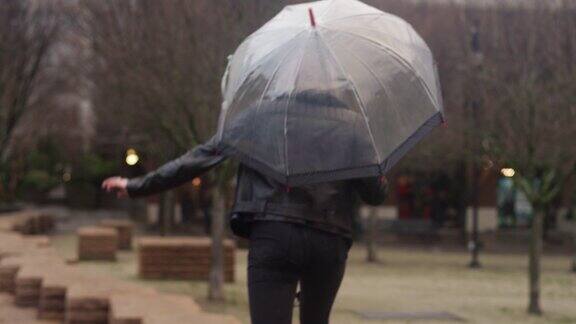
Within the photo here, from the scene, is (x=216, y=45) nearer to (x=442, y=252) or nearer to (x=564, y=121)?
(x=564, y=121)

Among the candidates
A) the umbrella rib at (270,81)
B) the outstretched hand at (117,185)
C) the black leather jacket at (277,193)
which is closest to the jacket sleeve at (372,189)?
the black leather jacket at (277,193)

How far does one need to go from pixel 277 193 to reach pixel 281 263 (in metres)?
0.30

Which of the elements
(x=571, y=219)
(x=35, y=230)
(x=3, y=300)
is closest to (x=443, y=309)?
(x=3, y=300)

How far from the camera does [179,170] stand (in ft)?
16.1

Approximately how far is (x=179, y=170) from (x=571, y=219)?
132 ft

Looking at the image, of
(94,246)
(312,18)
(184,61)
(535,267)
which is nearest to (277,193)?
(312,18)

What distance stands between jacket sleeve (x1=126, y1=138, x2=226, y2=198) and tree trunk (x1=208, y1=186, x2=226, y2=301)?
37.4 feet

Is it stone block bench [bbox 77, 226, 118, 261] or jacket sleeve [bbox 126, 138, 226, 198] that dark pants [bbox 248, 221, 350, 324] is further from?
stone block bench [bbox 77, 226, 118, 261]

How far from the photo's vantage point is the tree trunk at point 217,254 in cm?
1642

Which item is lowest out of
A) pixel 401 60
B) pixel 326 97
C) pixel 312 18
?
pixel 326 97

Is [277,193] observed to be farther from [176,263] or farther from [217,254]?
[176,263]

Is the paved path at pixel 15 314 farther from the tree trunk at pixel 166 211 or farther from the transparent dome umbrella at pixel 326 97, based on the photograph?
the tree trunk at pixel 166 211

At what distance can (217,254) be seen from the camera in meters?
17.0

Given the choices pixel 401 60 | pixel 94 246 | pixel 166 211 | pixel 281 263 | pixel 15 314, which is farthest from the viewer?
pixel 166 211
